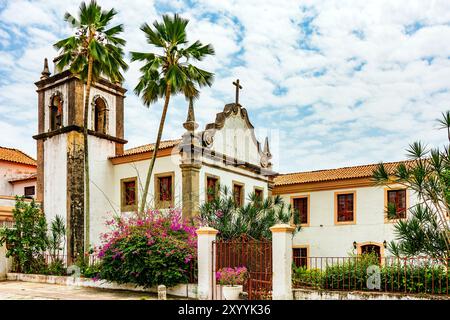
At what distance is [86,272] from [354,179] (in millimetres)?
14179

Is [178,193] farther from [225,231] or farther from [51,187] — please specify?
[51,187]

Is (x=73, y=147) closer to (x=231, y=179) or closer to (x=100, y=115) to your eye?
(x=100, y=115)

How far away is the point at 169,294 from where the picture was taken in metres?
15.0

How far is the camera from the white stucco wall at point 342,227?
25.5 meters

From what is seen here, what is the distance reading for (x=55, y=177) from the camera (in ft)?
81.1

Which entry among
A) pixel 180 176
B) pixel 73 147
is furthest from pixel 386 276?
pixel 73 147

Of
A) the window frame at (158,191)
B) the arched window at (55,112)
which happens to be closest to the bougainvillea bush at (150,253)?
the window frame at (158,191)

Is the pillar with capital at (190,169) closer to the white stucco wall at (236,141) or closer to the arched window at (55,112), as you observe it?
the white stucco wall at (236,141)

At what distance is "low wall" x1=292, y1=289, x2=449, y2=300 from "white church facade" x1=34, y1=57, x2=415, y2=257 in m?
9.70

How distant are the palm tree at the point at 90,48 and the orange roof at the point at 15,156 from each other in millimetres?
13363

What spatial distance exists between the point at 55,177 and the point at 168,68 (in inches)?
313

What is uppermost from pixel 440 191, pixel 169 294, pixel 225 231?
pixel 440 191
